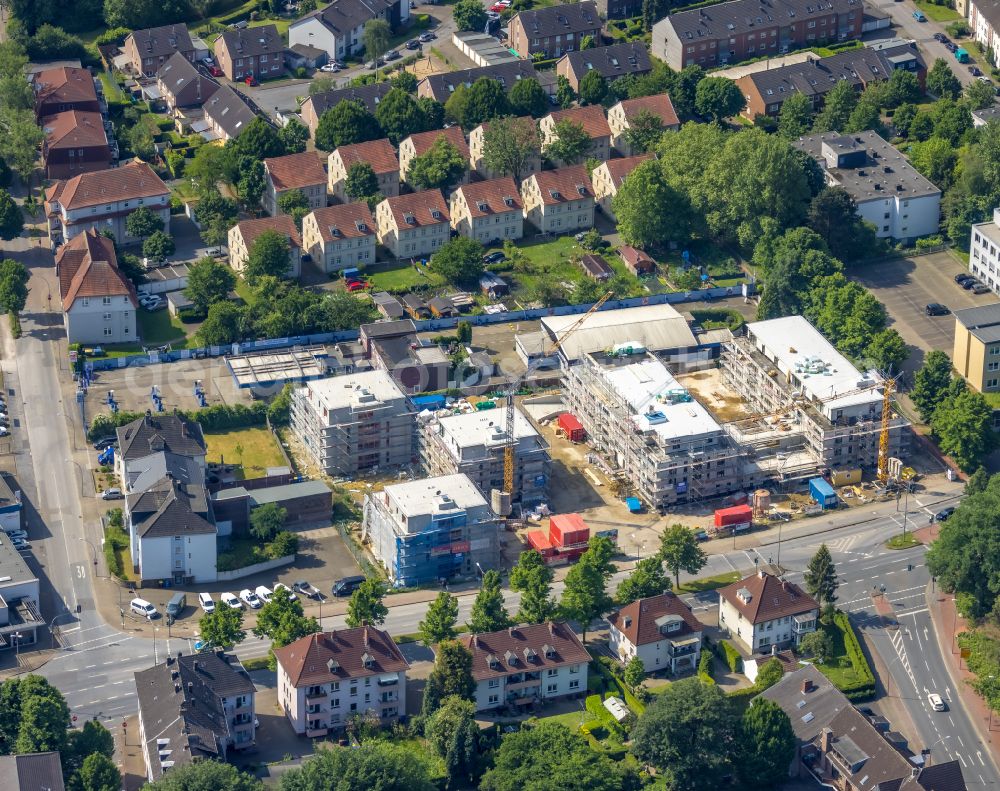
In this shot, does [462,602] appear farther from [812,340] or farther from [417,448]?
[812,340]

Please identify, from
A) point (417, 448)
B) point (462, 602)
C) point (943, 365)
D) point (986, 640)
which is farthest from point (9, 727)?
point (943, 365)

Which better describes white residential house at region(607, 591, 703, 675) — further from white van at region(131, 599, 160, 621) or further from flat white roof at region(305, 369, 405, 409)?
white van at region(131, 599, 160, 621)

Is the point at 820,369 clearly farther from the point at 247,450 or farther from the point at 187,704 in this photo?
the point at 187,704

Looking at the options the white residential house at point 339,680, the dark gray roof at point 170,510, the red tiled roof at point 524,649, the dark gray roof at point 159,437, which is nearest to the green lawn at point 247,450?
the dark gray roof at point 159,437

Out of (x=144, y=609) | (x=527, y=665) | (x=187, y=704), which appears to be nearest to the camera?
A: (x=187, y=704)

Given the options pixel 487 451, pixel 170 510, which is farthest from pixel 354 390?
pixel 170 510

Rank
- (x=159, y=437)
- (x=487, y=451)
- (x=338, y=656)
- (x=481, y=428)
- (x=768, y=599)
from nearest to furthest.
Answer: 1. (x=338, y=656)
2. (x=768, y=599)
3. (x=487, y=451)
4. (x=159, y=437)
5. (x=481, y=428)

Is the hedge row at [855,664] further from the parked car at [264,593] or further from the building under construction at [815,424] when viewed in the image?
the parked car at [264,593]
